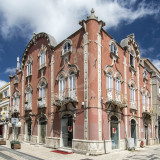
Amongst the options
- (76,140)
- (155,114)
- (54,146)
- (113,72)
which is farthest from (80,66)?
(155,114)

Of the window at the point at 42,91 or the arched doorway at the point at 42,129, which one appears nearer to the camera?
the arched doorway at the point at 42,129

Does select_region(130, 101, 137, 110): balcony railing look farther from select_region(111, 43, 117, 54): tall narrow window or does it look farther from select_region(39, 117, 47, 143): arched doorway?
select_region(39, 117, 47, 143): arched doorway

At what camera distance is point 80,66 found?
616 inches

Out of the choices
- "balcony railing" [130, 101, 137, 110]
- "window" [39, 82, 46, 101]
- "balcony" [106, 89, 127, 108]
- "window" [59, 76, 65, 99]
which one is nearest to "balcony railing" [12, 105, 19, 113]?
"window" [39, 82, 46, 101]

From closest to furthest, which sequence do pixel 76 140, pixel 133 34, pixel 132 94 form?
pixel 76 140 < pixel 132 94 < pixel 133 34

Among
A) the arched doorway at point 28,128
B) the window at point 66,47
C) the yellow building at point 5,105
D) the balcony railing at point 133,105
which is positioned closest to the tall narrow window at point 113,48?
the window at point 66,47

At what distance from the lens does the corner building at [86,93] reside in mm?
14680

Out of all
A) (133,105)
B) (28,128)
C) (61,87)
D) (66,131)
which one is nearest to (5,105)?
(28,128)

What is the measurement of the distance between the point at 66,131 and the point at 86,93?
4245 millimetres

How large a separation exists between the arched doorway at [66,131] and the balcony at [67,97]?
51.4 inches

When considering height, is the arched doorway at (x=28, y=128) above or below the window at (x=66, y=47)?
below

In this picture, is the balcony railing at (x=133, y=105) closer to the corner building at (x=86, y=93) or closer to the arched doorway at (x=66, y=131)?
the corner building at (x=86, y=93)

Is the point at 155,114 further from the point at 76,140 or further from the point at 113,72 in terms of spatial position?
the point at 76,140

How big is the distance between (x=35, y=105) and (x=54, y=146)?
18.8 feet
